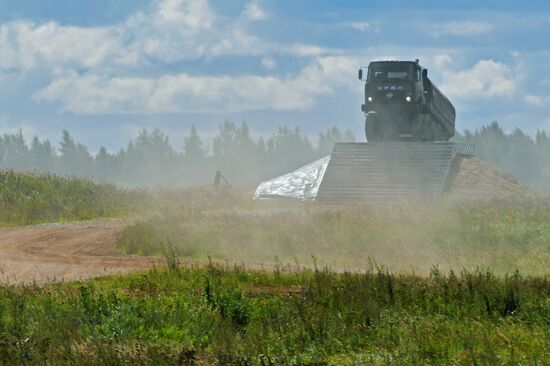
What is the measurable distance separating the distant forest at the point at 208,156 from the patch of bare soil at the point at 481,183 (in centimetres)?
10857

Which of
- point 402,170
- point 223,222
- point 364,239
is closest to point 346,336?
point 364,239

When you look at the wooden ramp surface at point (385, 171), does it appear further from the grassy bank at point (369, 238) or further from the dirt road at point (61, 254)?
the dirt road at point (61, 254)

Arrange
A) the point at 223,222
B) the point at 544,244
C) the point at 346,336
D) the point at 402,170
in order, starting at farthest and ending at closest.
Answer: the point at 402,170 < the point at 223,222 < the point at 544,244 < the point at 346,336

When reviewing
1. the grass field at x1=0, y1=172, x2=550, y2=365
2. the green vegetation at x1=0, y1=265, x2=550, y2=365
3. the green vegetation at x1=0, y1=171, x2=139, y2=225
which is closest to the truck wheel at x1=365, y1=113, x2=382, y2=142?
the green vegetation at x1=0, y1=171, x2=139, y2=225

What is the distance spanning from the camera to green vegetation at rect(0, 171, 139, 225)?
112ft

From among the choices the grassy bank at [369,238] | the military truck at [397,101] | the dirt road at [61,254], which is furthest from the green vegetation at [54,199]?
the military truck at [397,101]

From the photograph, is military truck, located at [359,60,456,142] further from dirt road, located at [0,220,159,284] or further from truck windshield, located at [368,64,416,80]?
dirt road, located at [0,220,159,284]

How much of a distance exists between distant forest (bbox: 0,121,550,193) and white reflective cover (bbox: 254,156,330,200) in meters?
107

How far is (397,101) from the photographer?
40781 mm

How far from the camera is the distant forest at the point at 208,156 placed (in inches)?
6329

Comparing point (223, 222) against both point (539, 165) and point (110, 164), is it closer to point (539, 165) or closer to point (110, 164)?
point (539, 165)

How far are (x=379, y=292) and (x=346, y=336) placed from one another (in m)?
2.80

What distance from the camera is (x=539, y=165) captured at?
6417 inches

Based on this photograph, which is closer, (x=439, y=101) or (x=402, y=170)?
(x=402, y=170)
